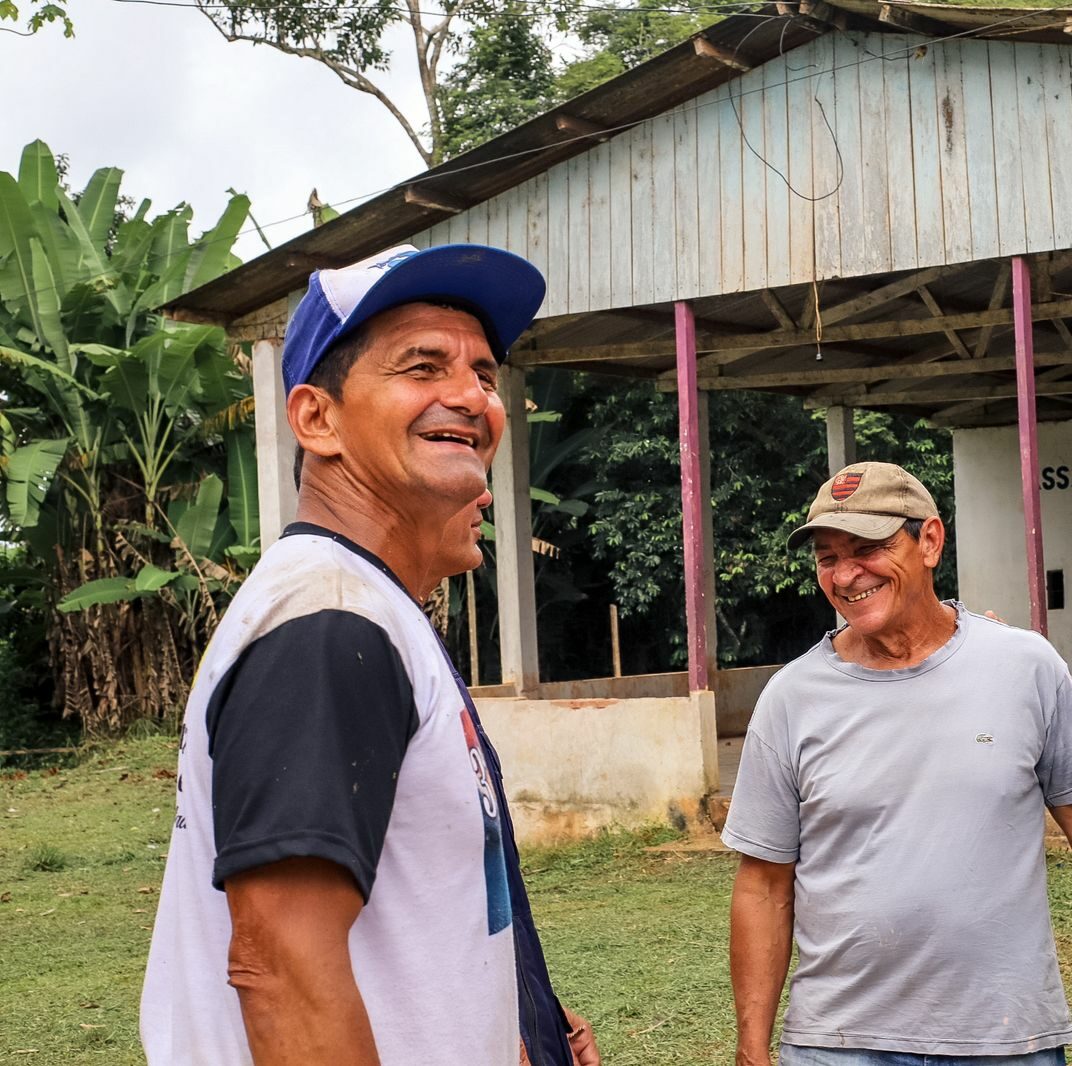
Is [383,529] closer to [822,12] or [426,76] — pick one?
[822,12]

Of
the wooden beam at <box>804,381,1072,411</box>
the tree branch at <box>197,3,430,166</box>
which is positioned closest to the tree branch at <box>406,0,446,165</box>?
the tree branch at <box>197,3,430,166</box>

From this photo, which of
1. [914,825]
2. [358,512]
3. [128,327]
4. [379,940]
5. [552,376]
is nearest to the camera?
[379,940]

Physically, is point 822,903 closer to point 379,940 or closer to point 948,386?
point 379,940

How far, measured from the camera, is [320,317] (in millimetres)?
1719

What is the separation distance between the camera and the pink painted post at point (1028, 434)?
8.90m

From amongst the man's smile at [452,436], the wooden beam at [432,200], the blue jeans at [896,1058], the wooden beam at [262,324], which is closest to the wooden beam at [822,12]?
the wooden beam at [432,200]

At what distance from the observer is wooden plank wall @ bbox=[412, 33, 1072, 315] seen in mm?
8992

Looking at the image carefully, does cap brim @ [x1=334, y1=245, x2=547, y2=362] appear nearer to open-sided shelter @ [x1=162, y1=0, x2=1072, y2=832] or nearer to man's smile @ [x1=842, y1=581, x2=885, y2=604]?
man's smile @ [x1=842, y1=581, x2=885, y2=604]

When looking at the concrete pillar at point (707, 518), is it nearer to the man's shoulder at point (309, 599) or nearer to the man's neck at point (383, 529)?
the man's neck at point (383, 529)

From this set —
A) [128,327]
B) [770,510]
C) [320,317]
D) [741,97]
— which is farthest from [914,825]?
[770,510]

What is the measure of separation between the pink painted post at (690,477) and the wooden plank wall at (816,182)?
0.99ft

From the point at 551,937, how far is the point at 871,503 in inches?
197

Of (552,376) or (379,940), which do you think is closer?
(379,940)

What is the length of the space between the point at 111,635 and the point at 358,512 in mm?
16707
